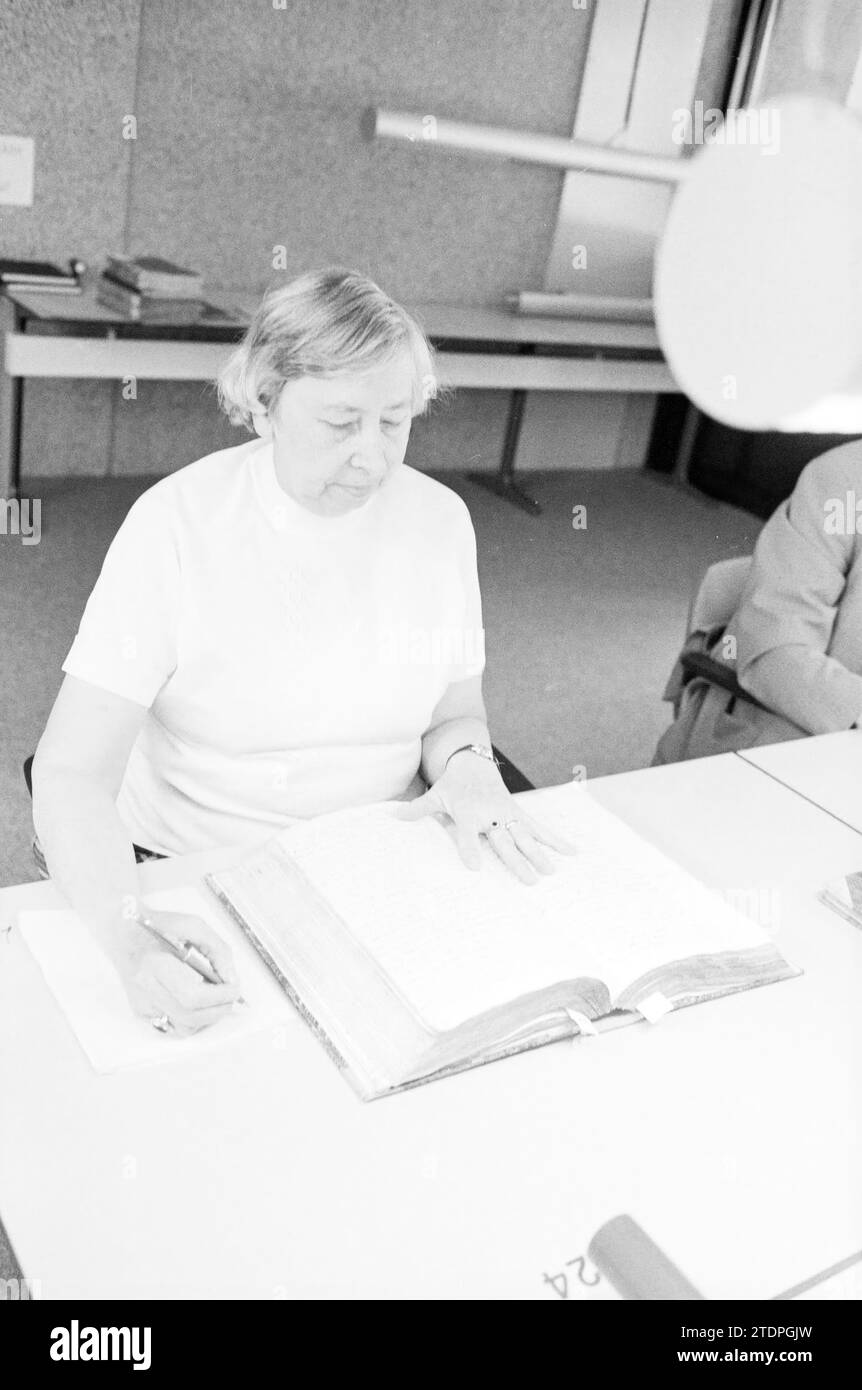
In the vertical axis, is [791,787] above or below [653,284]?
below

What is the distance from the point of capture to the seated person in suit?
203cm

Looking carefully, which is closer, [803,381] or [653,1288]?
[803,381]

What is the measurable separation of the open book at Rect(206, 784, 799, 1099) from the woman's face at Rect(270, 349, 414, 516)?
1.13ft

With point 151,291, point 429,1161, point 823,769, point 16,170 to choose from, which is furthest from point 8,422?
point 429,1161

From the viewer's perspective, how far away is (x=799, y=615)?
207 centimetres

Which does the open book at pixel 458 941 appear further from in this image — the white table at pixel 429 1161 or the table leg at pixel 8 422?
the table leg at pixel 8 422

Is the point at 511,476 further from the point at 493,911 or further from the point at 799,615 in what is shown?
the point at 493,911

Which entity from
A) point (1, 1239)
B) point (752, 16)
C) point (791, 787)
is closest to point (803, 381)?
point (791, 787)

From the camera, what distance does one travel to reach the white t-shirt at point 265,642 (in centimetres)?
130

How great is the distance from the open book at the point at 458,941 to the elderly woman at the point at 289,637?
0.06m

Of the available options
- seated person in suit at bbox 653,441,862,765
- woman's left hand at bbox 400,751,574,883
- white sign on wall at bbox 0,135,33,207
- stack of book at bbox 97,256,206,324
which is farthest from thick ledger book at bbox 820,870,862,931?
white sign on wall at bbox 0,135,33,207

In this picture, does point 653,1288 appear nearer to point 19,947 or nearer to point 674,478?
point 19,947
